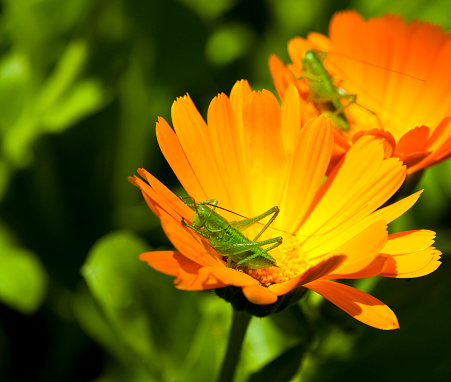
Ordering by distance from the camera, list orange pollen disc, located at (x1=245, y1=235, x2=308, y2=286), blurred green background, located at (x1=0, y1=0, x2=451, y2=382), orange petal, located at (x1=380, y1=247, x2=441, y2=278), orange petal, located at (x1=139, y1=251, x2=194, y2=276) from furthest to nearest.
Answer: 1. blurred green background, located at (x1=0, y1=0, x2=451, y2=382)
2. orange pollen disc, located at (x1=245, y1=235, x2=308, y2=286)
3. orange petal, located at (x1=380, y1=247, x2=441, y2=278)
4. orange petal, located at (x1=139, y1=251, x2=194, y2=276)

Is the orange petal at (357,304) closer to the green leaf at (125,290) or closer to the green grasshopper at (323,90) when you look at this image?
the green grasshopper at (323,90)

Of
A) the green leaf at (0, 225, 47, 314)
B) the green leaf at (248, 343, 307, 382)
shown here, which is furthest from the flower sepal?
the green leaf at (0, 225, 47, 314)

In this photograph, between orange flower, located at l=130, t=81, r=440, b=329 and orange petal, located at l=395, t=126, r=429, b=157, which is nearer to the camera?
orange flower, located at l=130, t=81, r=440, b=329

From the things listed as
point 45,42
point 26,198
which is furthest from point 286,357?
point 45,42

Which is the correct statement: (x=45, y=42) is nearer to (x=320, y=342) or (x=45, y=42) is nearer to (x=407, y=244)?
(x=320, y=342)

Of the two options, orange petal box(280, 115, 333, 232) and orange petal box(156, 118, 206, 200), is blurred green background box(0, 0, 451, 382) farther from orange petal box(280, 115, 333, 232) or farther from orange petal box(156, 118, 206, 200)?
orange petal box(156, 118, 206, 200)

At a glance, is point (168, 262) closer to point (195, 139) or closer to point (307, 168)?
point (195, 139)

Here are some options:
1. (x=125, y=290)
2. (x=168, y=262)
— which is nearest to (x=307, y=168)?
(x=168, y=262)
